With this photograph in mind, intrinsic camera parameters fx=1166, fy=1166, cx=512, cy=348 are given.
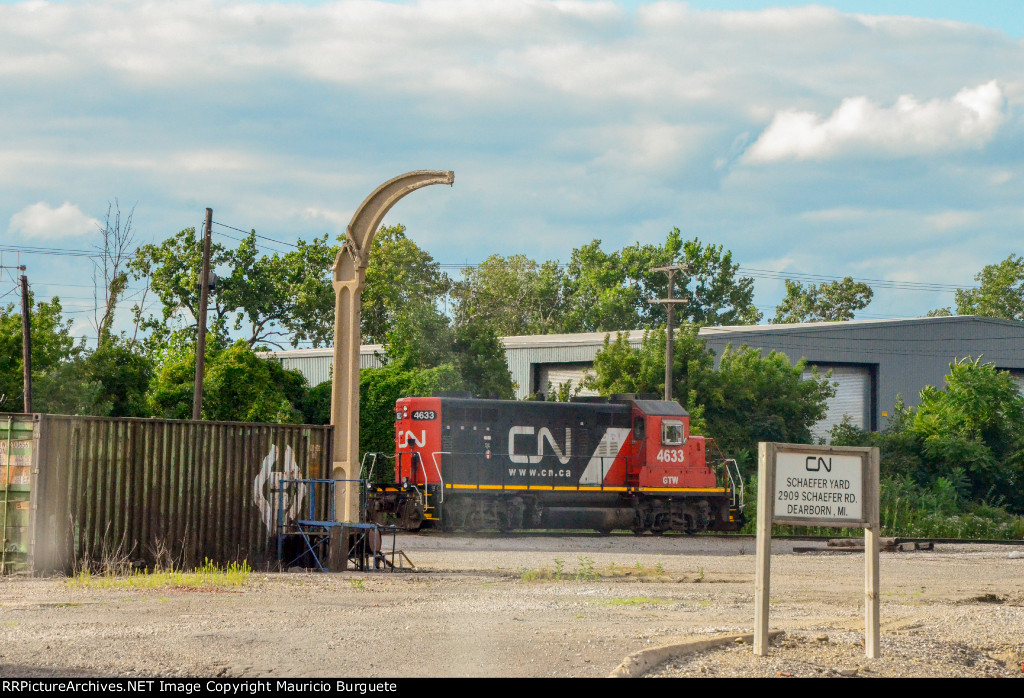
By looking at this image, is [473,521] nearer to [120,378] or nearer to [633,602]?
[633,602]

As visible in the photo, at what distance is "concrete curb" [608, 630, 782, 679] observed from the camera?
25.5ft

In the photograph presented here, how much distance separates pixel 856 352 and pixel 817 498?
45326 mm

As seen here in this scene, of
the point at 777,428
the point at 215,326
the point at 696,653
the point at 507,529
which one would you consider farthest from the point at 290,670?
the point at 215,326

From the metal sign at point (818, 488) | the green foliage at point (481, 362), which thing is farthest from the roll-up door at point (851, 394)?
the metal sign at point (818, 488)

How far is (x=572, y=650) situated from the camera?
8.91 meters

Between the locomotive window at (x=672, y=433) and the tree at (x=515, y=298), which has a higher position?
the tree at (x=515, y=298)

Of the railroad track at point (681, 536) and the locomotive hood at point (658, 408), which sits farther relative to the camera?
the locomotive hood at point (658, 408)

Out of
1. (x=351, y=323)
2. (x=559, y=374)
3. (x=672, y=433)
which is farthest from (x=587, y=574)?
(x=559, y=374)

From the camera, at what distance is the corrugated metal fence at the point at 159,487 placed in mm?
15742

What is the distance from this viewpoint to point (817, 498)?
900 centimetres

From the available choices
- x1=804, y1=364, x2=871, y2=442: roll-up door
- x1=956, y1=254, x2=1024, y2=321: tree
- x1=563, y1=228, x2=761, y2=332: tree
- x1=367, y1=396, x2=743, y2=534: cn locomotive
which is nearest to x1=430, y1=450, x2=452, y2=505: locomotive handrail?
x1=367, y1=396, x2=743, y2=534: cn locomotive

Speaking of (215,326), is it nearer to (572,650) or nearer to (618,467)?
(618,467)

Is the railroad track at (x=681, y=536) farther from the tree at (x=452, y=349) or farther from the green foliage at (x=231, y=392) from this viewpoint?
the tree at (x=452, y=349)

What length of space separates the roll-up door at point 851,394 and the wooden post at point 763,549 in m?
44.2
